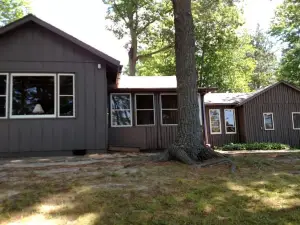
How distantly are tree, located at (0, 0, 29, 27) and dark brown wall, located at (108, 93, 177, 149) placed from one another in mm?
20328

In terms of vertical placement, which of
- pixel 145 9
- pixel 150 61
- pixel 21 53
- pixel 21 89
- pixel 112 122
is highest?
pixel 145 9

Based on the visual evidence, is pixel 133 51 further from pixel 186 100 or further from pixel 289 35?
Result: pixel 186 100

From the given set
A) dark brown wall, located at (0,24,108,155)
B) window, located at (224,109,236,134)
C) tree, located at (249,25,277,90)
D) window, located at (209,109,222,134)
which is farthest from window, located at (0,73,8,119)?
tree, located at (249,25,277,90)

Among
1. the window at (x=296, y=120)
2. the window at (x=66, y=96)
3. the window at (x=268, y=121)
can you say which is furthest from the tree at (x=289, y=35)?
the window at (x=66, y=96)

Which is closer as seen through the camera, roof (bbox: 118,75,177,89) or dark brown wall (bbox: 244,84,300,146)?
roof (bbox: 118,75,177,89)

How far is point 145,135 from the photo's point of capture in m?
12.9

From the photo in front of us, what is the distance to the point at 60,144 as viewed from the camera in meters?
9.27

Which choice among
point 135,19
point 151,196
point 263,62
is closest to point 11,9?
point 135,19

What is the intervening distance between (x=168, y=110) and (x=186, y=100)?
21.7 feet

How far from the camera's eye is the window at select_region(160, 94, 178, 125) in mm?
13375

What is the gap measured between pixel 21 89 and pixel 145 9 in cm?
2158

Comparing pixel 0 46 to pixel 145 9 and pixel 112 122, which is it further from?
Result: pixel 145 9

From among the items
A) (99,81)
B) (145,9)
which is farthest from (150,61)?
(99,81)

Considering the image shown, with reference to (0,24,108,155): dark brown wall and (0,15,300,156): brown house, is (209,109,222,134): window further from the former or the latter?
(0,24,108,155): dark brown wall
